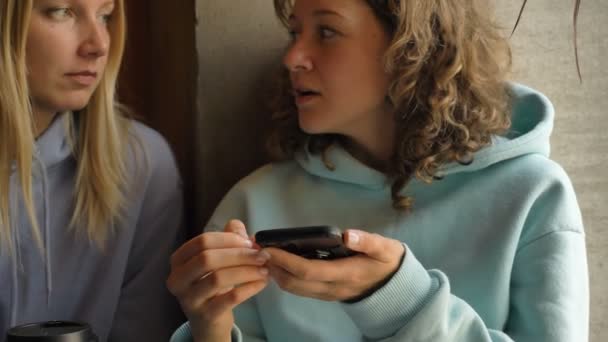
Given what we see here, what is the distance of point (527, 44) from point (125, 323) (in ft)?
3.10

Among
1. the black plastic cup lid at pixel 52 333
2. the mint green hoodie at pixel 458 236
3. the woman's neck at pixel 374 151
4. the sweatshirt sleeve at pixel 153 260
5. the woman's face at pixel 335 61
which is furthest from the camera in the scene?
the sweatshirt sleeve at pixel 153 260

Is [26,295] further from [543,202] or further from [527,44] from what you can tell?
[527,44]

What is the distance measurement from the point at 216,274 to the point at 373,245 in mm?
222

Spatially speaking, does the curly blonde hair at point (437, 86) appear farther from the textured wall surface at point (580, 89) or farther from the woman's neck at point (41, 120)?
the woman's neck at point (41, 120)

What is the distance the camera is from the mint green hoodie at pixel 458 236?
141cm

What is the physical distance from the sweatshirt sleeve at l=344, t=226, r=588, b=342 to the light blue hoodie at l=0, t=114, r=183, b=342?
0.51 m

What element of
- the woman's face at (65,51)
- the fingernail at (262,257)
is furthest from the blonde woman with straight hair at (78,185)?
the fingernail at (262,257)

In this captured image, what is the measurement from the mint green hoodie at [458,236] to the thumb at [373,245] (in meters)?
0.07

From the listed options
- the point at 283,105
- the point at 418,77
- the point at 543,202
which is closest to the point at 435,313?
the point at 543,202

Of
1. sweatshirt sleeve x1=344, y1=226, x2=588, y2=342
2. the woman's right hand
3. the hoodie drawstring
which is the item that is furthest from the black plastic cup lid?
sweatshirt sleeve x1=344, y1=226, x2=588, y2=342

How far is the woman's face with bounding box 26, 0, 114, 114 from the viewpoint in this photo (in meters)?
1.57

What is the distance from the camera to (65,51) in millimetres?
1579

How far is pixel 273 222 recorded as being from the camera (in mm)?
1632

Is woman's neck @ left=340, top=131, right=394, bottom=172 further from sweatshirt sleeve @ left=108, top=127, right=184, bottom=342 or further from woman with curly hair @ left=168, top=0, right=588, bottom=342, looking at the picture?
sweatshirt sleeve @ left=108, top=127, right=184, bottom=342
